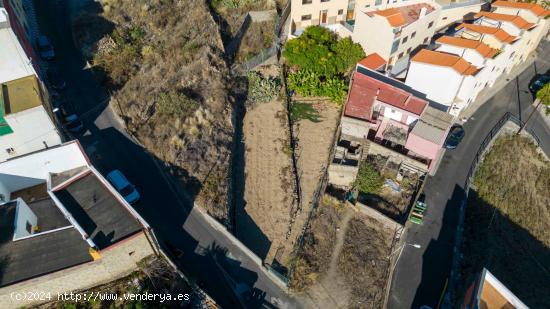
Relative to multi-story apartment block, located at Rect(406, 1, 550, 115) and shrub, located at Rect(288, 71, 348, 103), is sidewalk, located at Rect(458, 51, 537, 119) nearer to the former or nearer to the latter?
multi-story apartment block, located at Rect(406, 1, 550, 115)

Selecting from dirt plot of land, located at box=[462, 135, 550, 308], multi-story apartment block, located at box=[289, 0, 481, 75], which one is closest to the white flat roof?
multi-story apartment block, located at box=[289, 0, 481, 75]

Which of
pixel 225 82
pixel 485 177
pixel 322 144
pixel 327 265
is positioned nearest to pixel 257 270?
pixel 327 265

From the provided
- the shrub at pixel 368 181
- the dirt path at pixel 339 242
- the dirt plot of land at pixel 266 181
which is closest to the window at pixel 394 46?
the dirt plot of land at pixel 266 181

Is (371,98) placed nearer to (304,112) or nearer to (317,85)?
(317,85)

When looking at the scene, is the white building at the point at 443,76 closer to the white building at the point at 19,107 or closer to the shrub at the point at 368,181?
the shrub at the point at 368,181

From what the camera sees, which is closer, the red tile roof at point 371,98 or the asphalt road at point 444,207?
the asphalt road at point 444,207

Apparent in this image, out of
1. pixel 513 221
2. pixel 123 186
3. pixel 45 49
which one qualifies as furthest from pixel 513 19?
pixel 45 49
